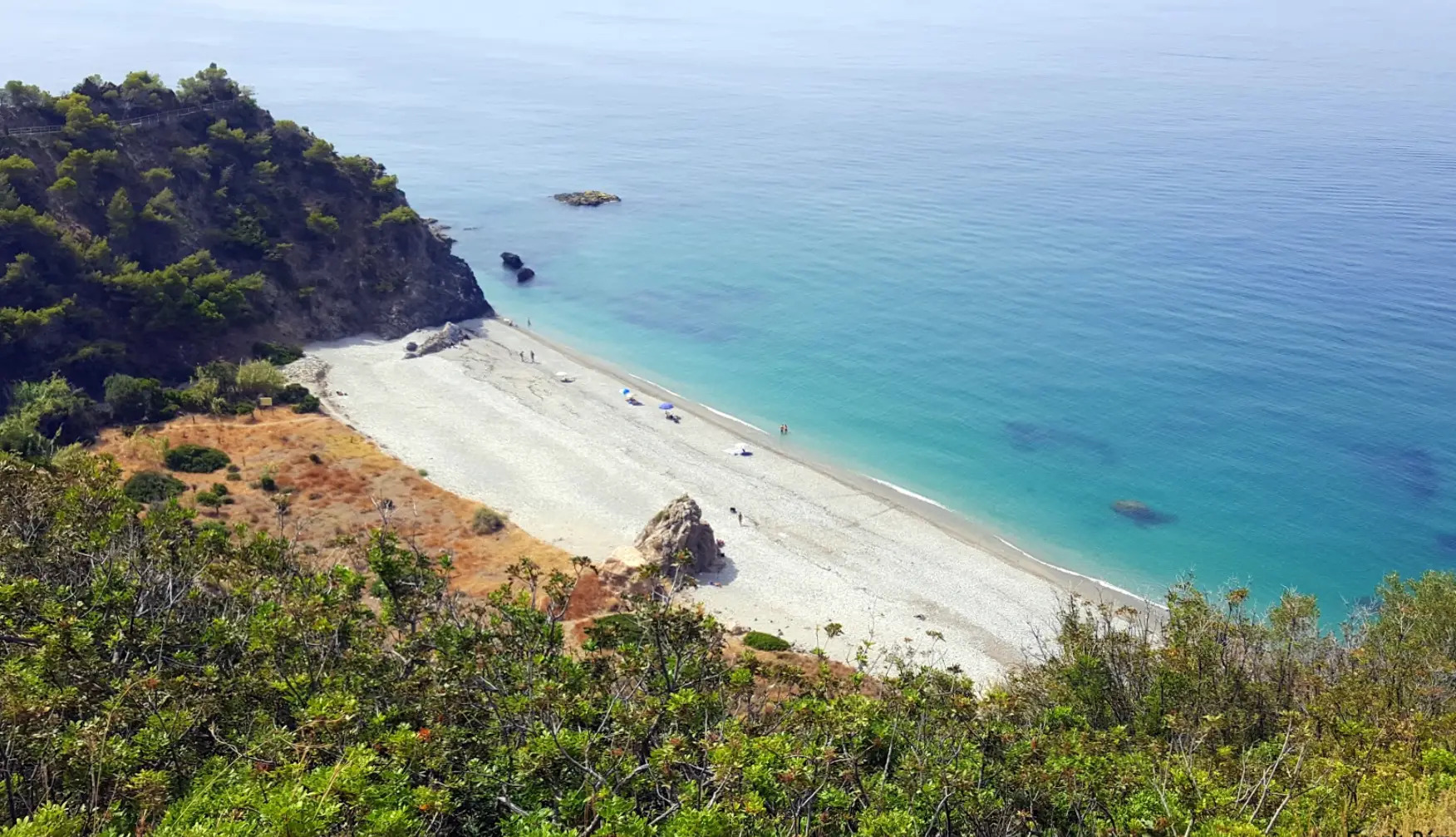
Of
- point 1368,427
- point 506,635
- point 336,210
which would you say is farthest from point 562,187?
point 506,635

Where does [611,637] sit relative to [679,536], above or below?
above

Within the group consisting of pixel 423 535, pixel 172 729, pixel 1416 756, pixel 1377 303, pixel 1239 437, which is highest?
pixel 1377 303

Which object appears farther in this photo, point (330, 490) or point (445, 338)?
point (445, 338)

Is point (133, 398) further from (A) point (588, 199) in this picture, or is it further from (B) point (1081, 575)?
(A) point (588, 199)

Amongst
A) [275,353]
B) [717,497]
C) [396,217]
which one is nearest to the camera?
[717,497]

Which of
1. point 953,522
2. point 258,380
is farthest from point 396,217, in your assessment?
point 953,522

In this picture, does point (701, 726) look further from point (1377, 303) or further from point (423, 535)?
point (1377, 303)

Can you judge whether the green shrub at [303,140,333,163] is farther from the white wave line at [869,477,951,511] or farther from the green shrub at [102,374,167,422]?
the white wave line at [869,477,951,511]
